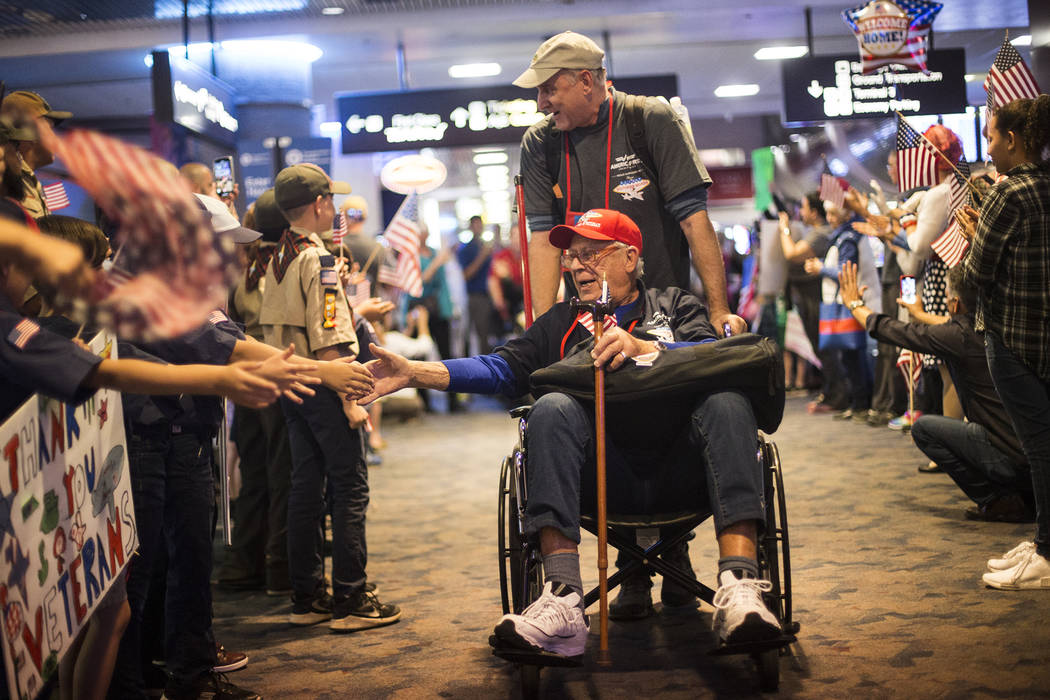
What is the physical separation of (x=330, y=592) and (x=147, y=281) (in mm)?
2867

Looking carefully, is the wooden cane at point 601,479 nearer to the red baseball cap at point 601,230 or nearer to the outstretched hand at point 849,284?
the red baseball cap at point 601,230

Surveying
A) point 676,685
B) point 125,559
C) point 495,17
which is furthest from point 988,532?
point 495,17

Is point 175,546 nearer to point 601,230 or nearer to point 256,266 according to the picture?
point 601,230

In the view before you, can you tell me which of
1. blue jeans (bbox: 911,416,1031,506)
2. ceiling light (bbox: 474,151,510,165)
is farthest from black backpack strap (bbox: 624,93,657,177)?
ceiling light (bbox: 474,151,510,165)

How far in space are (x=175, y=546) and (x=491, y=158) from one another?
724 inches

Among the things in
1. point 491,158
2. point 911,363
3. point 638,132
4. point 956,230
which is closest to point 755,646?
point 638,132

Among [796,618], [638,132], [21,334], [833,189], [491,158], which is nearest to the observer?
[21,334]

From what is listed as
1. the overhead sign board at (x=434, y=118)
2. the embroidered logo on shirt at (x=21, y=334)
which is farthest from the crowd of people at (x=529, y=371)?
the overhead sign board at (x=434, y=118)

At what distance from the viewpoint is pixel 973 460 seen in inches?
180

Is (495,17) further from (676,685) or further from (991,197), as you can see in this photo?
(676,685)

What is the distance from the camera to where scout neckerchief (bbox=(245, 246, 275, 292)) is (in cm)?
418

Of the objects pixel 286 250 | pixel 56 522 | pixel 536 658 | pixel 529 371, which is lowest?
pixel 536 658

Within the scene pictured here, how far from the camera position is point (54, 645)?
77.2 inches

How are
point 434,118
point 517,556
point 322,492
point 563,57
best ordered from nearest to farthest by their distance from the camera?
point 517,556
point 563,57
point 322,492
point 434,118
